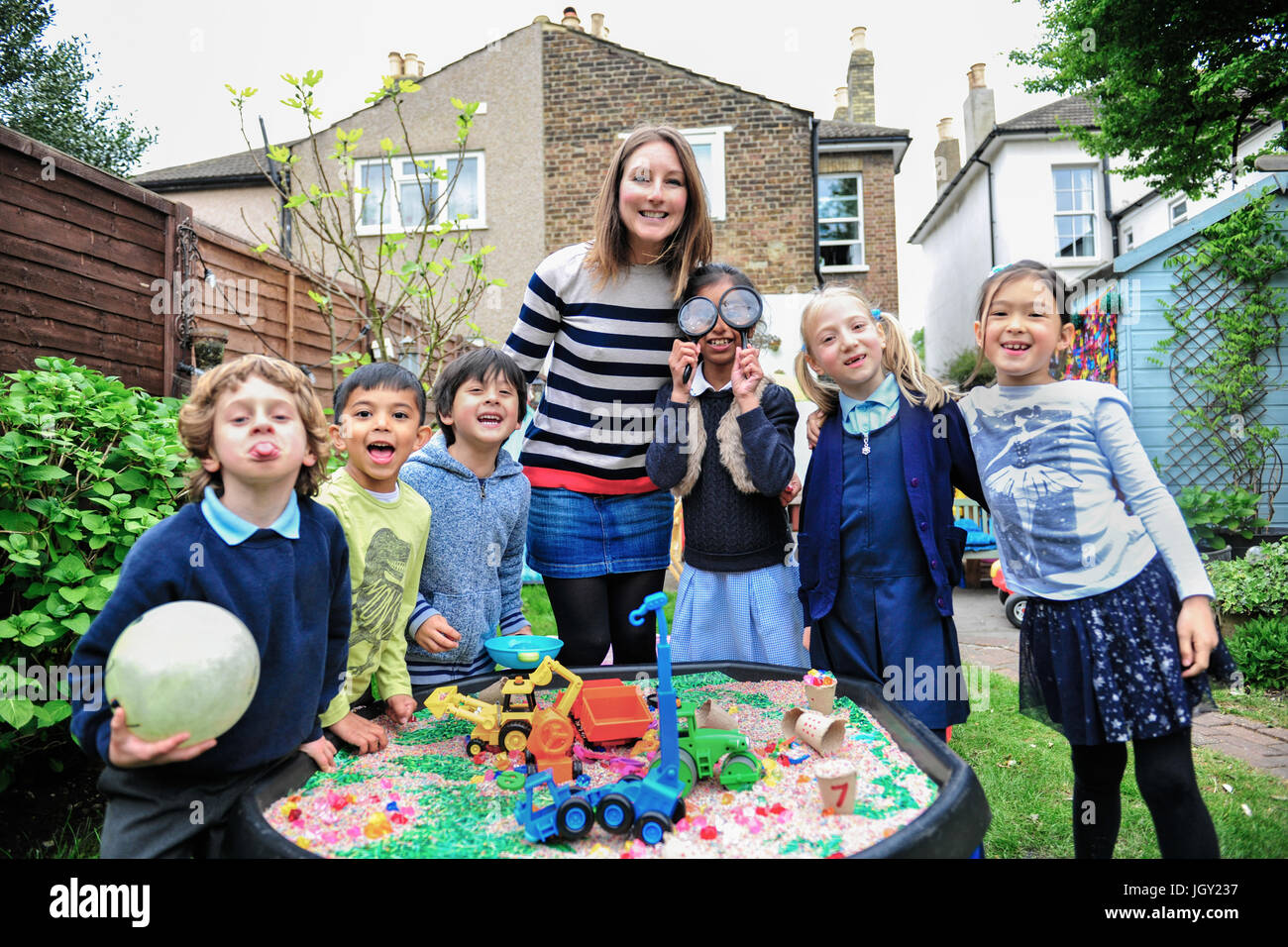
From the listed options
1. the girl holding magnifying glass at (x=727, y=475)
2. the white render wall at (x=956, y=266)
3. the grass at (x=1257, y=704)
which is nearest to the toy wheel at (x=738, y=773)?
the girl holding magnifying glass at (x=727, y=475)

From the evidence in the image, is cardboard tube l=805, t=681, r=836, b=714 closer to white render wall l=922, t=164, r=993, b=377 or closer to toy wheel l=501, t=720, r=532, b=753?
toy wheel l=501, t=720, r=532, b=753

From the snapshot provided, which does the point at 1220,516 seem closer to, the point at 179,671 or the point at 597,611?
the point at 597,611

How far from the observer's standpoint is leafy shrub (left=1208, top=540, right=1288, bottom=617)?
471 centimetres

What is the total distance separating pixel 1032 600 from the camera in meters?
1.96

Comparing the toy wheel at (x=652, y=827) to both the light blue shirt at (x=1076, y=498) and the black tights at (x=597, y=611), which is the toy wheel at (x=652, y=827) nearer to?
the black tights at (x=597, y=611)

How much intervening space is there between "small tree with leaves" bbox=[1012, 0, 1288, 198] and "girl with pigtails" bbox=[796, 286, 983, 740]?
5.08 meters

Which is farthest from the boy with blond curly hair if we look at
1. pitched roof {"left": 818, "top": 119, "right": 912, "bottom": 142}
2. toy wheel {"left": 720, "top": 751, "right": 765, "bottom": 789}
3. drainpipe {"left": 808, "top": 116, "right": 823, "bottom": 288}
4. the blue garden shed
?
pitched roof {"left": 818, "top": 119, "right": 912, "bottom": 142}

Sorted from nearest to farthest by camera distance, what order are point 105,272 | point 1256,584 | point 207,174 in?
point 105,272
point 1256,584
point 207,174

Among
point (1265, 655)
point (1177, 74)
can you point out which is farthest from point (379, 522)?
point (1177, 74)

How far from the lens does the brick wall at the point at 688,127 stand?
11.3 metres

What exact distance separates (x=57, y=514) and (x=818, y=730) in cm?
216

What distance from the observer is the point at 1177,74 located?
6.15 meters
